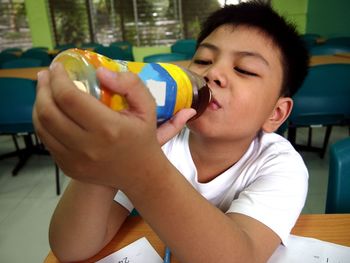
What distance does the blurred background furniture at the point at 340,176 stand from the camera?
0.73 meters

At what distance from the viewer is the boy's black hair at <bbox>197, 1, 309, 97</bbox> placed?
0.70m

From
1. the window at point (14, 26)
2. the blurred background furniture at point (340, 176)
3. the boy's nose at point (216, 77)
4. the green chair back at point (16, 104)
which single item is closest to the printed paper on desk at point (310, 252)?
the blurred background furniture at point (340, 176)

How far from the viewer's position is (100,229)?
0.55 metres

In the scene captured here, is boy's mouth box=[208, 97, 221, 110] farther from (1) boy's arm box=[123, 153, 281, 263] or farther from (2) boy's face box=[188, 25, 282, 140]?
(1) boy's arm box=[123, 153, 281, 263]

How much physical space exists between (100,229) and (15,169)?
209 centimetres

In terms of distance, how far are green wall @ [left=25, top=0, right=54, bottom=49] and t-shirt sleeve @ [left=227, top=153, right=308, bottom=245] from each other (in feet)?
18.2

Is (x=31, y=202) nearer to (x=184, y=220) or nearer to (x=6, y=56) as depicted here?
(x=184, y=220)

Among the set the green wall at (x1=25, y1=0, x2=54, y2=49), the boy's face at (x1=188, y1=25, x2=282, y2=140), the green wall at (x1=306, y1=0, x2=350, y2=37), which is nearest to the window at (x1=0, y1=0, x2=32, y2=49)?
the green wall at (x1=25, y1=0, x2=54, y2=49)

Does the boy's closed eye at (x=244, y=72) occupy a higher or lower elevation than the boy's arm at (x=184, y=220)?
higher

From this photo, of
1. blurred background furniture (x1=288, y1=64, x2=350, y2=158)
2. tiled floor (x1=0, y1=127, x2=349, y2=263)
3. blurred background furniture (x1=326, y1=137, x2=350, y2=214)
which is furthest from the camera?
blurred background furniture (x1=288, y1=64, x2=350, y2=158)

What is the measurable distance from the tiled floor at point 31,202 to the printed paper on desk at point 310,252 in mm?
1216

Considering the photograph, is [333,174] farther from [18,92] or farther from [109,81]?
[18,92]

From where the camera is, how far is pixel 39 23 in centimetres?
521

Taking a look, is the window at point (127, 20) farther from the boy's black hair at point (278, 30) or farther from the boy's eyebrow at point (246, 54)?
the boy's eyebrow at point (246, 54)
